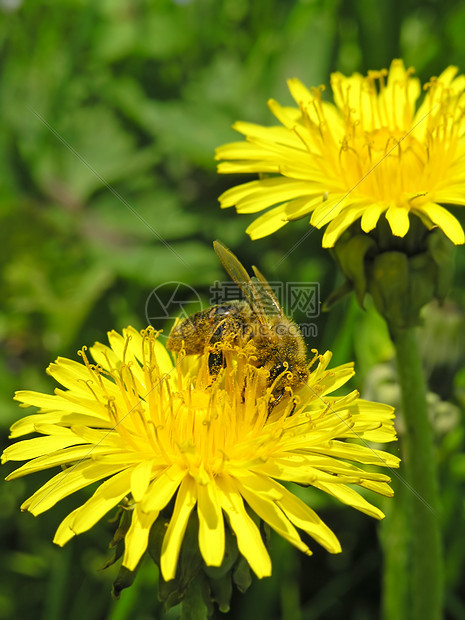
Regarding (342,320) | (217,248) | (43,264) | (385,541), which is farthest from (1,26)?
(385,541)

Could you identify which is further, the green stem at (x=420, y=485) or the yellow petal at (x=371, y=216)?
the green stem at (x=420, y=485)

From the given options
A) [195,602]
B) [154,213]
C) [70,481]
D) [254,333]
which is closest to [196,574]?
[195,602]

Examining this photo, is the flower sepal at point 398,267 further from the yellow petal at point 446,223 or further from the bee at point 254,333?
the bee at point 254,333

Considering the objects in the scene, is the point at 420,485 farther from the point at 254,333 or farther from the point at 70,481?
the point at 70,481

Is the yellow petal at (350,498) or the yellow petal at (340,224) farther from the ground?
the yellow petal at (340,224)

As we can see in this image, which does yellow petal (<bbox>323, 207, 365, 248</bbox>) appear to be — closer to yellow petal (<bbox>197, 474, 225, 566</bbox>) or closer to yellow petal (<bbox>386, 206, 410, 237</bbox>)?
yellow petal (<bbox>386, 206, 410, 237</bbox>)

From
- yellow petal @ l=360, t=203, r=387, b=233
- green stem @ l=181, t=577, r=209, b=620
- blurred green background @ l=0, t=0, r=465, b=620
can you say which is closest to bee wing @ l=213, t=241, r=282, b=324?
yellow petal @ l=360, t=203, r=387, b=233

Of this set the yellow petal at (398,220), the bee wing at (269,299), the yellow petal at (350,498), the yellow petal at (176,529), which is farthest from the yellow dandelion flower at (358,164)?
the yellow petal at (176,529)

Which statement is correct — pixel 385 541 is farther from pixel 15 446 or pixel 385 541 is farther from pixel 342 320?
pixel 15 446
